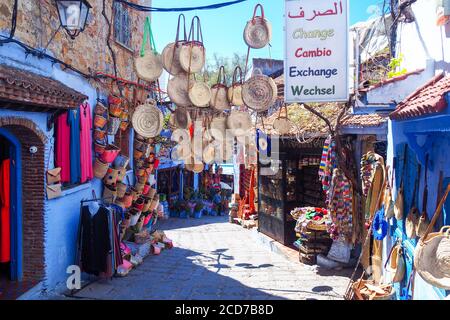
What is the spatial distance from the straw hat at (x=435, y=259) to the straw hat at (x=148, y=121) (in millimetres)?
5428

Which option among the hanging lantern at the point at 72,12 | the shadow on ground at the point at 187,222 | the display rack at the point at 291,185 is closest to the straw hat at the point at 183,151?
the hanging lantern at the point at 72,12

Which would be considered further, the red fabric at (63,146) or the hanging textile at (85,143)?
the hanging textile at (85,143)

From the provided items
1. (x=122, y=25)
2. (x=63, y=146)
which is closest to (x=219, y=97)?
(x=63, y=146)

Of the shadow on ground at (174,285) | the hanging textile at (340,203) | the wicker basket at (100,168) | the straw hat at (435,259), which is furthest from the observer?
the wicker basket at (100,168)

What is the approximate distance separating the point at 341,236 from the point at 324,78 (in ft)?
13.8

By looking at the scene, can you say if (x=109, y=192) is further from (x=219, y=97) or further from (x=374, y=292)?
(x=374, y=292)

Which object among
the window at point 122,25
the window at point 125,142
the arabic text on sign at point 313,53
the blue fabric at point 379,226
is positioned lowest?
the blue fabric at point 379,226

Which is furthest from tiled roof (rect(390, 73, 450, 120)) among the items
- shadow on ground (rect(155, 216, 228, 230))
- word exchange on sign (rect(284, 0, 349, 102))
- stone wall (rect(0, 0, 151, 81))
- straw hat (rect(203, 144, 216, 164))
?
shadow on ground (rect(155, 216, 228, 230))

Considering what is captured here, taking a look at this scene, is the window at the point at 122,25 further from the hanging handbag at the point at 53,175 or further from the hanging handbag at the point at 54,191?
the hanging handbag at the point at 54,191

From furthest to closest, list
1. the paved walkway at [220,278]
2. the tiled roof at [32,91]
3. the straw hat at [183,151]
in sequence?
the straw hat at [183,151], the paved walkway at [220,278], the tiled roof at [32,91]

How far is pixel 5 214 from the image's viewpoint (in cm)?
706

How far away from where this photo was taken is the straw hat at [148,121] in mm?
8016
